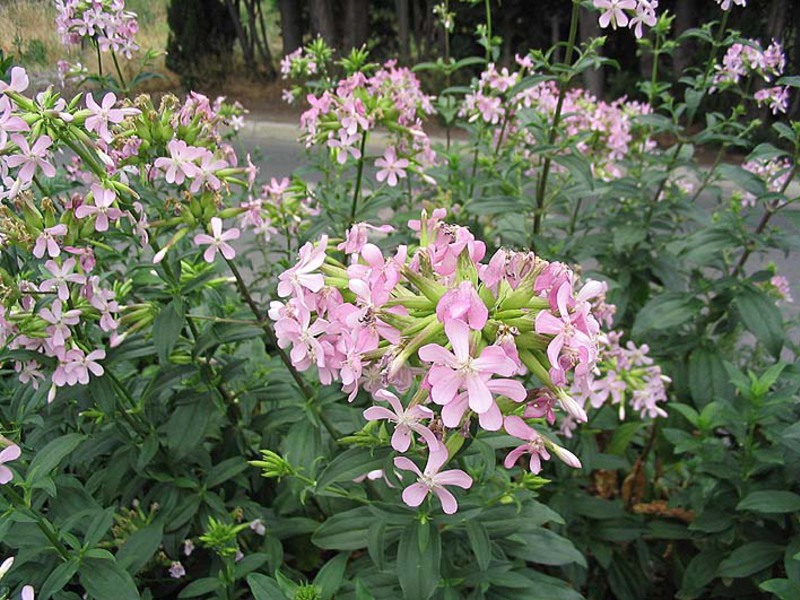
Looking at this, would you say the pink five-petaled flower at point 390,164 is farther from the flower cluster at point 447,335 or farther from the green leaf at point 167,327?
the flower cluster at point 447,335

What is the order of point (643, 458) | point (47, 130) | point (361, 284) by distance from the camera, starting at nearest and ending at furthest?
point (361, 284) < point (47, 130) < point (643, 458)

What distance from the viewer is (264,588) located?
143cm

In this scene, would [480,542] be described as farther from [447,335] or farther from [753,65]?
[753,65]

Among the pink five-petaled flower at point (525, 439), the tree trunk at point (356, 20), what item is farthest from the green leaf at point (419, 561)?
the tree trunk at point (356, 20)

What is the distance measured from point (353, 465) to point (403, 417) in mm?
293

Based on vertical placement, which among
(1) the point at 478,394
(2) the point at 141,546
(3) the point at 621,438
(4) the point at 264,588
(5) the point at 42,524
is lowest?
(3) the point at 621,438

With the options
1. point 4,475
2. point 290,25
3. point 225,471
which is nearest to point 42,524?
point 4,475

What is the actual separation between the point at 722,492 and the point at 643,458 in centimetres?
58

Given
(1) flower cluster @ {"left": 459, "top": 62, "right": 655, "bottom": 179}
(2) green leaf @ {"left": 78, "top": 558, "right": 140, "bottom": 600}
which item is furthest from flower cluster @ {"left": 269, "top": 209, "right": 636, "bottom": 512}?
(1) flower cluster @ {"left": 459, "top": 62, "right": 655, "bottom": 179}

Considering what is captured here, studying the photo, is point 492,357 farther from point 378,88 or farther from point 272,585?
point 378,88

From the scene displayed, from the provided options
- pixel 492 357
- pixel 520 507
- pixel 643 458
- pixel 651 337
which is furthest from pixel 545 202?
pixel 492 357

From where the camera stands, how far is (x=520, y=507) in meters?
1.58

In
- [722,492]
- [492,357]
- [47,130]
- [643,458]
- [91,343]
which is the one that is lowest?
[643,458]

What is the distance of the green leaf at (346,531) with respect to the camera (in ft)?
5.22
